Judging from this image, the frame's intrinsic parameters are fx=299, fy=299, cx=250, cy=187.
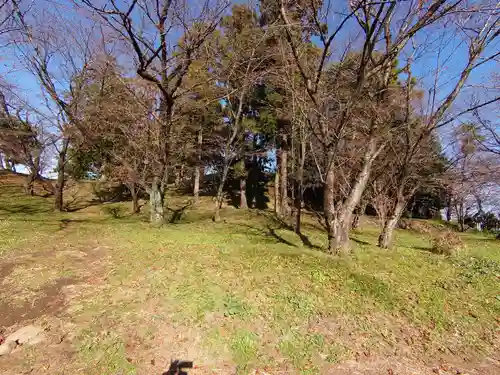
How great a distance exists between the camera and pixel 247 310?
13.9ft

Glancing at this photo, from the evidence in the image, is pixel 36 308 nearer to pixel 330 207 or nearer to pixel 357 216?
pixel 330 207

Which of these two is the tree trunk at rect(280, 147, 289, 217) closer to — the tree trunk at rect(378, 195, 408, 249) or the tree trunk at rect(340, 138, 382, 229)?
the tree trunk at rect(378, 195, 408, 249)

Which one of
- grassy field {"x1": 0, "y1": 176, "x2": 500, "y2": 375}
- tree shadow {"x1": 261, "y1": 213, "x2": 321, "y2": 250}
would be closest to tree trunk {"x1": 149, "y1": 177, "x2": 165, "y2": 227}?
grassy field {"x1": 0, "y1": 176, "x2": 500, "y2": 375}

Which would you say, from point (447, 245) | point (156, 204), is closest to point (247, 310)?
point (447, 245)

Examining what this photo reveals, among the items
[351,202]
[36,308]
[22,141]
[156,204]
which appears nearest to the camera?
[36,308]

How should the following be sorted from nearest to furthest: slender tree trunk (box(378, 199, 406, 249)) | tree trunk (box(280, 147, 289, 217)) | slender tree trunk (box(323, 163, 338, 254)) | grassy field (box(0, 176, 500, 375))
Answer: grassy field (box(0, 176, 500, 375)) → slender tree trunk (box(323, 163, 338, 254)) → slender tree trunk (box(378, 199, 406, 249)) → tree trunk (box(280, 147, 289, 217))

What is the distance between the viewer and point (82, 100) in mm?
13492

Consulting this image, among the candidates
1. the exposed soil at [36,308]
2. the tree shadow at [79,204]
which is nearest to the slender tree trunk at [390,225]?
the exposed soil at [36,308]

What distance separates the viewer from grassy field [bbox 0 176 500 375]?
3.34 m

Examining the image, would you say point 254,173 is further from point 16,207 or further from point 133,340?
point 133,340

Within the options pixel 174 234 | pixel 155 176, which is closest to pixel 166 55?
pixel 155 176

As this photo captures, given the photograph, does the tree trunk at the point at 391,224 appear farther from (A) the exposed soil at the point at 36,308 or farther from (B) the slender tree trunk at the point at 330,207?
(A) the exposed soil at the point at 36,308

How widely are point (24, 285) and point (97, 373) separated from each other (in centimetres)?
277

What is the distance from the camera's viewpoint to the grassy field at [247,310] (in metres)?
3.34
